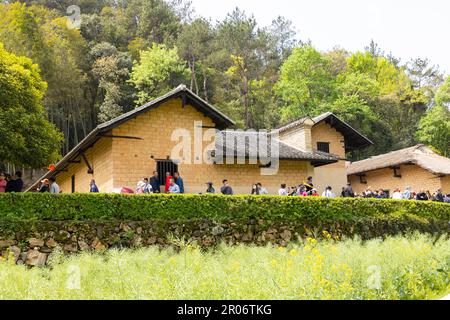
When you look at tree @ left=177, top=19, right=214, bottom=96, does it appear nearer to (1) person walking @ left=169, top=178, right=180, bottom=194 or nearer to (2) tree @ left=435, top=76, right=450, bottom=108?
(2) tree @ left=435, top=76, right=450, bottom=108

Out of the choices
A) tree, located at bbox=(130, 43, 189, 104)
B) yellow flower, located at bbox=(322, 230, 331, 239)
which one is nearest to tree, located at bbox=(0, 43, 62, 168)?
yellow flower, located at bbox=(322, 230, 331, 239)

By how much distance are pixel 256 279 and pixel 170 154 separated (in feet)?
47.0

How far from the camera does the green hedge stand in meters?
13.8

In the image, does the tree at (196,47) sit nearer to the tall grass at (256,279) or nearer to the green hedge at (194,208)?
the green hedge at (194,208)

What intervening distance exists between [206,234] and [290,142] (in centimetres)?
1464

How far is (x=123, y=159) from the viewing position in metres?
21.2

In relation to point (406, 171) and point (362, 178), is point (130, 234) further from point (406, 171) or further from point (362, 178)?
point (362, 178)

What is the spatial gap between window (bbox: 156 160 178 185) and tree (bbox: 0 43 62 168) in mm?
7034

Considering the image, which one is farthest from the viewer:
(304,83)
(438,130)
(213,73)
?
(213,73)

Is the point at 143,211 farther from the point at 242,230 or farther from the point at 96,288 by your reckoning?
the point at 96,288

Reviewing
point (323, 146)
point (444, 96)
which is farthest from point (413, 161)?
point (444, 96)

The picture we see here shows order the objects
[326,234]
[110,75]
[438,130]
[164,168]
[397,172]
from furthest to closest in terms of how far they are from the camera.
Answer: [438,130]
[110,75]
[397,172]
[164,168]
[326,234]

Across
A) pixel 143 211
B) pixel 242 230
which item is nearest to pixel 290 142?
pixel 242 230

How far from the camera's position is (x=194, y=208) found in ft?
52.2
